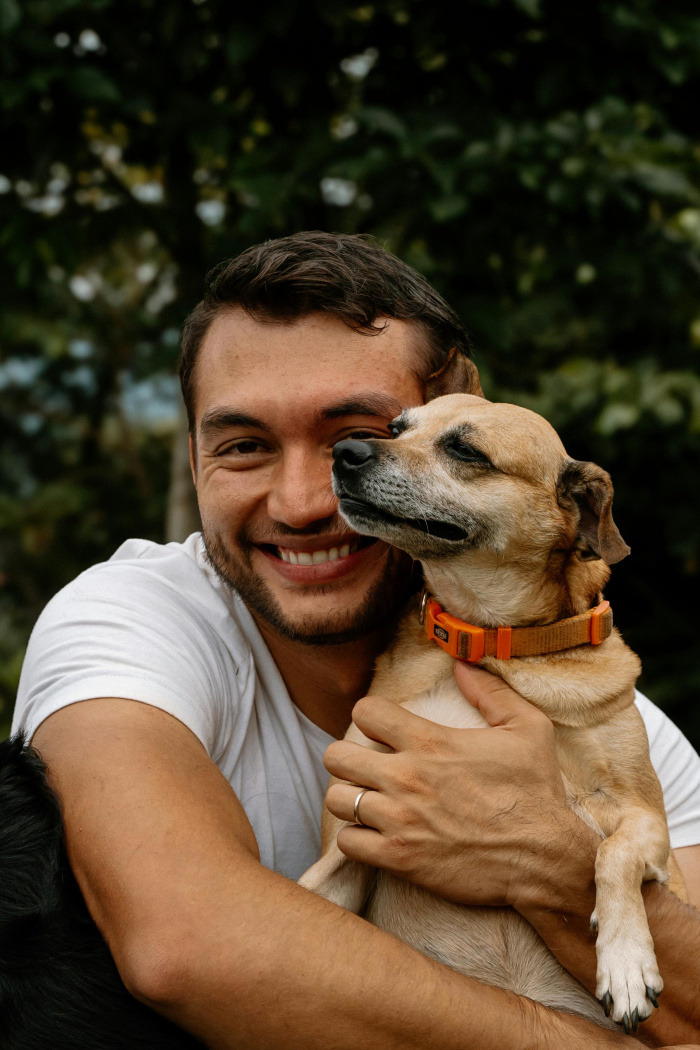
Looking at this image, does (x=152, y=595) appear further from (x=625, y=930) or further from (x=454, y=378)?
(x=625, y=930)

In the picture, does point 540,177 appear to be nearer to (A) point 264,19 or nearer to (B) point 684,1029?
(A) point 264,19

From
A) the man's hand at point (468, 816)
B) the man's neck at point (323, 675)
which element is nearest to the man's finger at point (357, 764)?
the man's hand at point (468, 816)

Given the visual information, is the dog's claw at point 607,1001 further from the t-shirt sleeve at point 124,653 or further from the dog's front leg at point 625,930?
the t-shirt sleeve at point 124,653

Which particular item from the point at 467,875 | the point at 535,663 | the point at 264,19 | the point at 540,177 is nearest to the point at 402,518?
the point at 535,663

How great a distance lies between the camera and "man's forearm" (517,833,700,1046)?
177cm

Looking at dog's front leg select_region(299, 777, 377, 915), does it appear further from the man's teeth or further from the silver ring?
the man's teeth

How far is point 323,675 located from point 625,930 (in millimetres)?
839

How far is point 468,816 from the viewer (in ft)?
5.71

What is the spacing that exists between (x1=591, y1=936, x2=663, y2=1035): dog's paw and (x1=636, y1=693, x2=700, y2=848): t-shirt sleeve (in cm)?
52

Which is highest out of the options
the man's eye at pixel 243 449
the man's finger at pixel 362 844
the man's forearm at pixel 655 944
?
the man's eye at pixel 243 449

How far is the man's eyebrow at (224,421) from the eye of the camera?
2.04 meters

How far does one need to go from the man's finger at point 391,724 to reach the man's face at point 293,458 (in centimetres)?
22

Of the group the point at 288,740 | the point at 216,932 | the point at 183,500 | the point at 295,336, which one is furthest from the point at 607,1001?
the point at 183,500

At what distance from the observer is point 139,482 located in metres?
6.31
